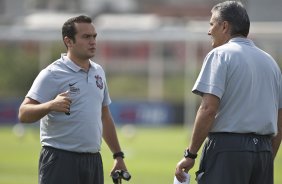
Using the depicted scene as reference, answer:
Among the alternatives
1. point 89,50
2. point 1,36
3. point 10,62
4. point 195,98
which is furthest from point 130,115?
point 89,50

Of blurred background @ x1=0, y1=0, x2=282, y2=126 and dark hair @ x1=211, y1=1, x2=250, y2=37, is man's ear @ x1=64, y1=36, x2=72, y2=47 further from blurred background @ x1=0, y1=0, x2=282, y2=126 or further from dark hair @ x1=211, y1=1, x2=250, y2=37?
blurred background @ x1=0, y1=0, x2=282, y2=126

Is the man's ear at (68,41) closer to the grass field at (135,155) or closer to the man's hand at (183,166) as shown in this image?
the man's hand at (183,166)

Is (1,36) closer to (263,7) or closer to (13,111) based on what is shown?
(13,111)

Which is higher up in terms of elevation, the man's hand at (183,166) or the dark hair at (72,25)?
the dark hair at (72,25)

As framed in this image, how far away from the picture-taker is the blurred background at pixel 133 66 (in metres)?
24.5

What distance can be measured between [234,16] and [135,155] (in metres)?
18.0

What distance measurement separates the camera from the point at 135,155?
2538 cm

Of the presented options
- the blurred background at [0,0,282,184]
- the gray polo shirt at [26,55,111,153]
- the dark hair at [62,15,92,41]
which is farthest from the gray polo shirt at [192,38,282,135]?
the blurred background at [0,0,282,184]

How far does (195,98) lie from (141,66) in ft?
83.2

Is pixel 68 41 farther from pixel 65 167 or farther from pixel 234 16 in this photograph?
pixel 234 16

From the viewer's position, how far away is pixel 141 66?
2566 inches

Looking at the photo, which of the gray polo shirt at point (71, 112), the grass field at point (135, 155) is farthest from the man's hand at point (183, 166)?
the grass field at point (135, 155)

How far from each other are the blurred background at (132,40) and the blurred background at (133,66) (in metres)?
0.04

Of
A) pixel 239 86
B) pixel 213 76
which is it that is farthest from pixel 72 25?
pixel 239 86
